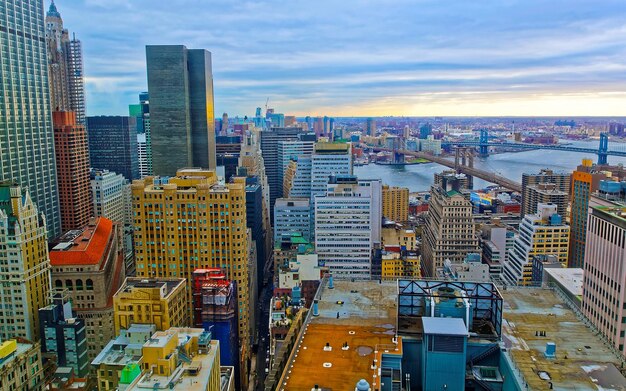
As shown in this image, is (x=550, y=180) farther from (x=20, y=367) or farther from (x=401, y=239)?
(x=20, y=367)

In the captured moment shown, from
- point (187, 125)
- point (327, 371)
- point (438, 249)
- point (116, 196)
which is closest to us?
point (327, 371)

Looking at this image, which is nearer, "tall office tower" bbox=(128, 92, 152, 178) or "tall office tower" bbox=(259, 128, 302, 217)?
"tall office tower" bbox=(128, 92, 152, 178)

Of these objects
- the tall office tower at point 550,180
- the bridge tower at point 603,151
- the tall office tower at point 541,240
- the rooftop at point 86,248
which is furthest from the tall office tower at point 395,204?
the bridge tower at point 603,151

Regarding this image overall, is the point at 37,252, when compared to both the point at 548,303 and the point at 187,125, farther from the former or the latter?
the point at 187,125

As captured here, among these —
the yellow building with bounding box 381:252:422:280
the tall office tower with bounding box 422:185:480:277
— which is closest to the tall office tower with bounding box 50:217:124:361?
the yellow building with bounding box 381:252:422:280

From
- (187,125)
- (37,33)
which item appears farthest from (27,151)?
(187,125)

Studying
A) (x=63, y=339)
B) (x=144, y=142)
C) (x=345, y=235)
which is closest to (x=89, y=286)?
(x=63, y=339)

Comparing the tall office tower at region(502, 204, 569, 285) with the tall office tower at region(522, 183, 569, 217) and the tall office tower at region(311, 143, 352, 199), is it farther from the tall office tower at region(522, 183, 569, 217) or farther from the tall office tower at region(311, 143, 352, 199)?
the tall office tower at region(311, 143, 352, 199)
